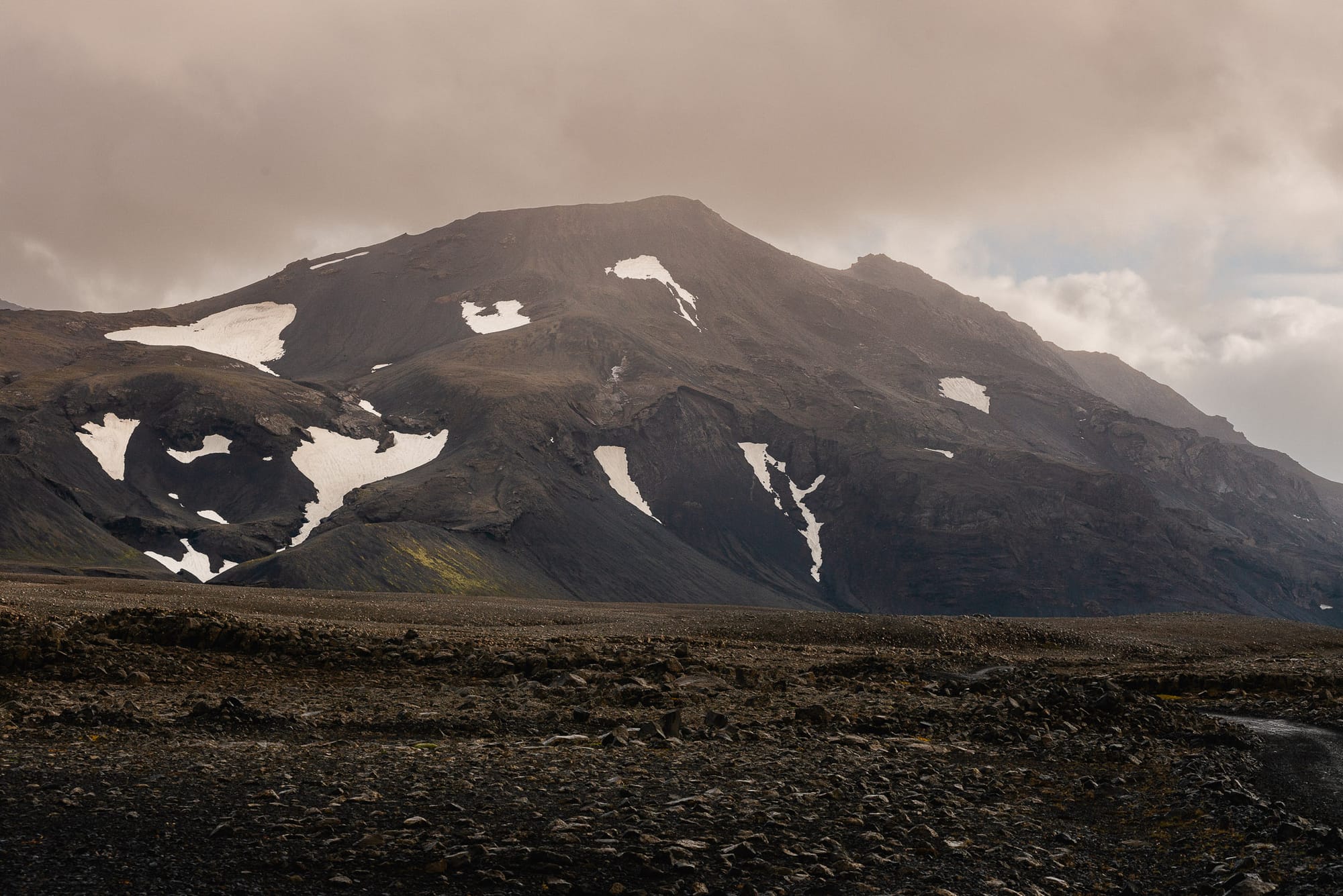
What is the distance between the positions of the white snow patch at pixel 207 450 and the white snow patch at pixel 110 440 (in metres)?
6.67

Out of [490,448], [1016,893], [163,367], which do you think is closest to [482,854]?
[1016,893]

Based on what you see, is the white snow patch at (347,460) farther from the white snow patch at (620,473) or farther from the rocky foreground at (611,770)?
the rocky foreground at (611,770)

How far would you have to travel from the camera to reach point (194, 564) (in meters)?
128

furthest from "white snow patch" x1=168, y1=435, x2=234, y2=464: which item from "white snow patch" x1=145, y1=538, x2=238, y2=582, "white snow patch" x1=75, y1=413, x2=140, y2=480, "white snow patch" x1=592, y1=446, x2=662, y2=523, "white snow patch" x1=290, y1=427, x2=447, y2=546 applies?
"white snow patch" x1=592, y1=446, x2=662, y2=523

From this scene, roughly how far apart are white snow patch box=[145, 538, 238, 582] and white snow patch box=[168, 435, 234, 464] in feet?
108

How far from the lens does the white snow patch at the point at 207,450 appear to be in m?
160

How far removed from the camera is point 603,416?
198875 millimetres

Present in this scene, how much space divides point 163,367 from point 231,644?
162 meters

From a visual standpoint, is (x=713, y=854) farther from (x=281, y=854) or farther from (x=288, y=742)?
(x=288, y=742)

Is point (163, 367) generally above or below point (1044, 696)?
above

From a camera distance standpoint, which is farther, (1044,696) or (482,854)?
(1044,696)

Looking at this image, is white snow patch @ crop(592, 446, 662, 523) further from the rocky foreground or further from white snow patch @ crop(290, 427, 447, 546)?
the rocky foreground

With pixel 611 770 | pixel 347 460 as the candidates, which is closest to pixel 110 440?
pixel 347 460

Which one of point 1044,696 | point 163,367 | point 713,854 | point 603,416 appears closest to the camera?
point 713,854
